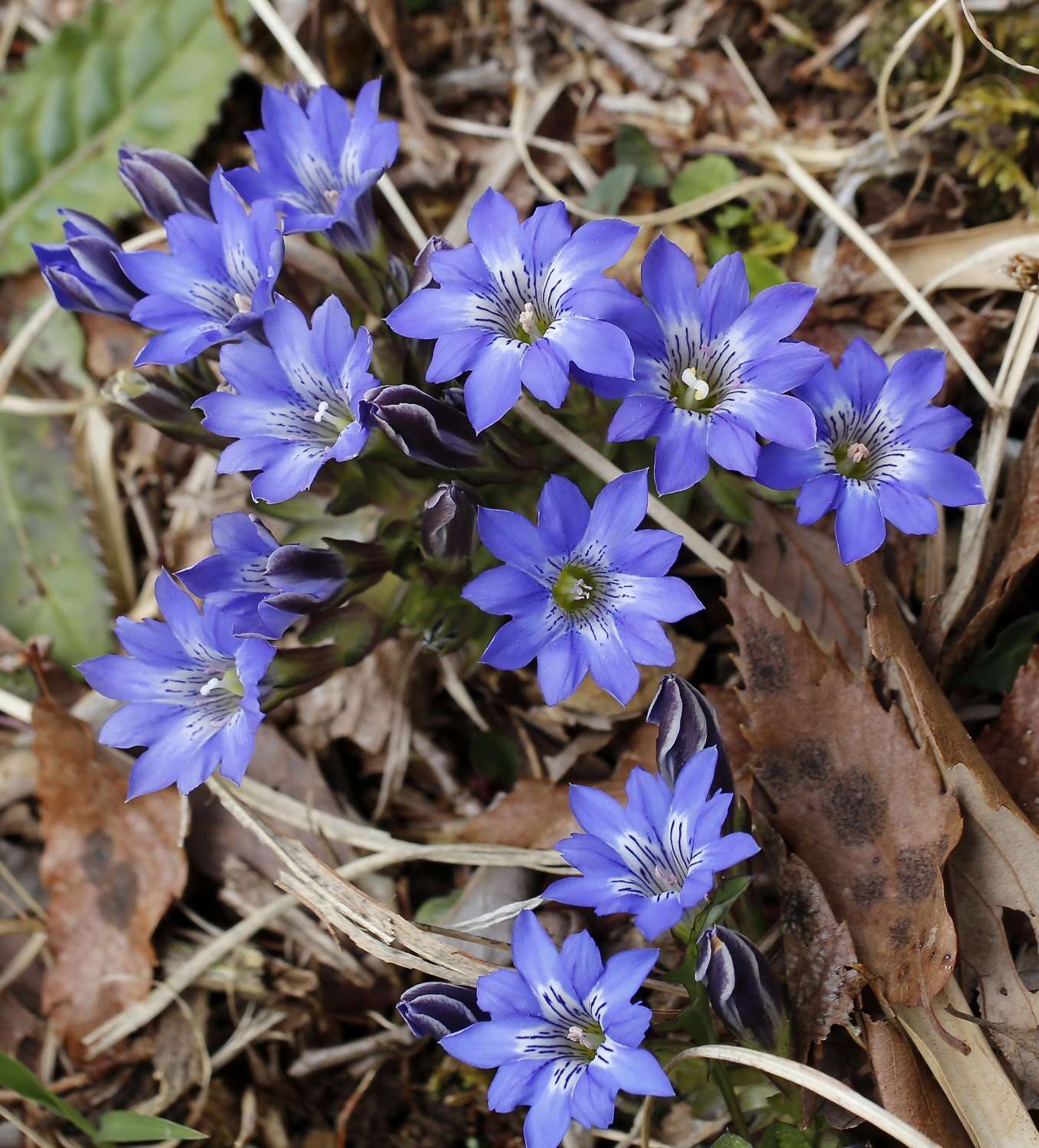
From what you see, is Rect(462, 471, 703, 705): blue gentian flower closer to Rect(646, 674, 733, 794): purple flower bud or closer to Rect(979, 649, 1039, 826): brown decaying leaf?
Rect(646, 674, 733, 794): purple flower bud

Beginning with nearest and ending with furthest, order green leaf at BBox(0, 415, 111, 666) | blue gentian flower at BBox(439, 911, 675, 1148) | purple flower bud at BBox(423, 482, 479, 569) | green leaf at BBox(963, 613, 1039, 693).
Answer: blue gentian flower at BBox(439, 911, 675, 1148) → purple flower bud at BBox(423, 482, 479, 569) → green leaf at BBox(963, 613, 1039, 693) → green leaf at BBox(0, 415, 111, 666)

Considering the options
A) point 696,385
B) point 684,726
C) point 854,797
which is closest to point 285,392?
point 696,385

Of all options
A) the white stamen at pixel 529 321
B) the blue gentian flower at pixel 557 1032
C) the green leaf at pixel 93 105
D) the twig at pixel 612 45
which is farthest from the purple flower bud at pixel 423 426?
the green leaf at pixel 93 105

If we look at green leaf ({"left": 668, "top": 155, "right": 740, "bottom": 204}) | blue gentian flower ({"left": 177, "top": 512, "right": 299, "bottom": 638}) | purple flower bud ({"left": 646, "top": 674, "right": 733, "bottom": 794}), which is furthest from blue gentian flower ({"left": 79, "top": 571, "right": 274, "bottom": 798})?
green leaf ({"left": 668, "top": 155, "right": 740, "bottom": 204})

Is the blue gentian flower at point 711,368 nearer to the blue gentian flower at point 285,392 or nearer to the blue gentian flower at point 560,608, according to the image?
the blue gentian flower at point 560,608

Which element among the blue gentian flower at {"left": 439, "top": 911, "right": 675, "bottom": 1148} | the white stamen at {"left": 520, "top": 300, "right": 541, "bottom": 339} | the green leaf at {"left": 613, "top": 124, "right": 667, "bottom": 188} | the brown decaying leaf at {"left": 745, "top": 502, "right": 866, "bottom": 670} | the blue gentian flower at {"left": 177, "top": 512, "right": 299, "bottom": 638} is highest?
the white stamen at {"left": 520, "top": 300, "right": 541, "bottom": 339}
